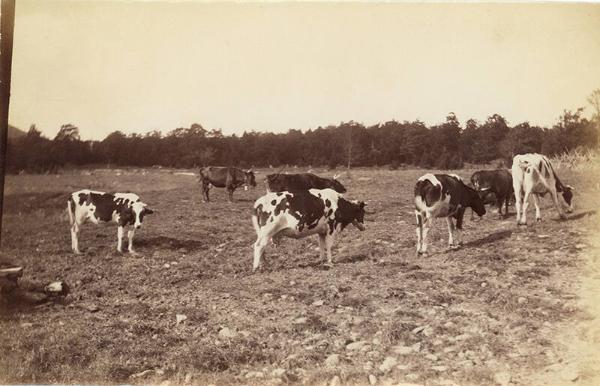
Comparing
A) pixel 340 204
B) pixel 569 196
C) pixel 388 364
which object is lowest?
pixel 388 364

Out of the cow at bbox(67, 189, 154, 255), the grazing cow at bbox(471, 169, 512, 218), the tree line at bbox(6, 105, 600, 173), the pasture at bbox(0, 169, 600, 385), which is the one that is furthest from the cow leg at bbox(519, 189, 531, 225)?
the cow at bbox(67, 189, 154, 255)

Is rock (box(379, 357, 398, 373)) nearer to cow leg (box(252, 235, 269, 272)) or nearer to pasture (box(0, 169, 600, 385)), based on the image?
pasture (box(0, 169, 600, 385))

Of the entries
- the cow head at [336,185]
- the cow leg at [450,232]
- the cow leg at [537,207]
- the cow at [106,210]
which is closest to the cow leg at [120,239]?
the cow at [106,210]

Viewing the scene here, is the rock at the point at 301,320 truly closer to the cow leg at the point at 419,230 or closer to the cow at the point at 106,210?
the cow leg at the point at 419,230

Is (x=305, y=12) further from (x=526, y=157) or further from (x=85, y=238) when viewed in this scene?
(x=85, y=238)

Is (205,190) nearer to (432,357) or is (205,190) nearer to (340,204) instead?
(340,204)

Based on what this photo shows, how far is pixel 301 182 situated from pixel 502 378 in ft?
9.81

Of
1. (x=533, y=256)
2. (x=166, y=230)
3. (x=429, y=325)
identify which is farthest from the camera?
(x=166, y=230)

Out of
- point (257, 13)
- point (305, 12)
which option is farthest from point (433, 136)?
point (257, 13)

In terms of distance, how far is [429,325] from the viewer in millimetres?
4246

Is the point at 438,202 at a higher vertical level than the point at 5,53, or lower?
lower

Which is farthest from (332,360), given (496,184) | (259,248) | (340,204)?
(496,184)

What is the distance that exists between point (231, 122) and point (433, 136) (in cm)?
201

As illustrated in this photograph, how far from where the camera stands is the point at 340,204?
552 centimetres
